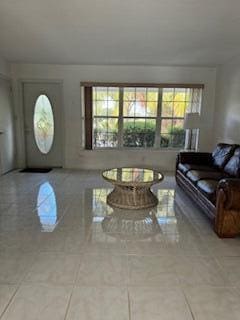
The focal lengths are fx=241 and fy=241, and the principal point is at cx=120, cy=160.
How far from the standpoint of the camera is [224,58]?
461 centimetres

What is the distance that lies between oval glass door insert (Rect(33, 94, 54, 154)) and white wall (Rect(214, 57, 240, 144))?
150 inches

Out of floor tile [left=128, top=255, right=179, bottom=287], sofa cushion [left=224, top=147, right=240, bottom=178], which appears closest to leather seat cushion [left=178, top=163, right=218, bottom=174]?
sofa cushion [left=224, top=147, right=240, bottom=178]

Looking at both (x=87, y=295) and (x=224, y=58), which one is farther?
(x=224, y=58)

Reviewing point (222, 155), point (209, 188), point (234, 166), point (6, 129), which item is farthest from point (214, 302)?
point (6, 129)

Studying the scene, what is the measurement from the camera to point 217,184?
288 cm

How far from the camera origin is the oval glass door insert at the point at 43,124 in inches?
222

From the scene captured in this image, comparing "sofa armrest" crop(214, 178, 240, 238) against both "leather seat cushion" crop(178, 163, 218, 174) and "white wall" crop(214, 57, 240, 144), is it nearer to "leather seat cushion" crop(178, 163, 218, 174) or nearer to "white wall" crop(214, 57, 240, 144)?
"leather seat cushion" crop(178, 163, 218, 174)

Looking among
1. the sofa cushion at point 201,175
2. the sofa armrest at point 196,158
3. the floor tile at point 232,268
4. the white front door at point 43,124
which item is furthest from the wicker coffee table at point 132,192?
the white front door at point 43,124

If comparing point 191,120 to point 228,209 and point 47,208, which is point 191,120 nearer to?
point 228,209

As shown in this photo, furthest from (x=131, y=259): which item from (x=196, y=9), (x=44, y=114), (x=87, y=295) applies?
(x=44, y=114)

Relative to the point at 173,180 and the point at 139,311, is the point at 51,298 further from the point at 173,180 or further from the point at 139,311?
the point at 173,180

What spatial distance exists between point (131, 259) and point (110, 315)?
650 millimetres

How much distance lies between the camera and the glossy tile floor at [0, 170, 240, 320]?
1613 millimetres

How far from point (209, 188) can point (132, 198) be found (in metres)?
1.02
